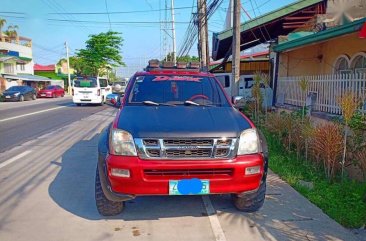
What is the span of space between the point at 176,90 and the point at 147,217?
1.88 m

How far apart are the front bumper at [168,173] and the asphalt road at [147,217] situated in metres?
0.49

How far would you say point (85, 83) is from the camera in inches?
859

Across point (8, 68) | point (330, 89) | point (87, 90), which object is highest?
point (8, 68)

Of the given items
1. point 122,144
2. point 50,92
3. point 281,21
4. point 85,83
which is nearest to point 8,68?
point 50,92

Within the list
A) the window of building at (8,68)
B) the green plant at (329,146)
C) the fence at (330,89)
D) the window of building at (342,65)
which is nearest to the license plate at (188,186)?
the green plant at (329,146)

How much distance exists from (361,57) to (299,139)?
5.20 meters

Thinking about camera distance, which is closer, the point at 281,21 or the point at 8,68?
the point at 281,21

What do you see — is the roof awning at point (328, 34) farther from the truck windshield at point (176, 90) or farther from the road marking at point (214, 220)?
the road marking at point (214, 220)

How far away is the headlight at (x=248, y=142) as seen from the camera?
3.54 m

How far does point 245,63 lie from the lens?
67.6 ft

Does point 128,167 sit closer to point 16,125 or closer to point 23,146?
point 23,146

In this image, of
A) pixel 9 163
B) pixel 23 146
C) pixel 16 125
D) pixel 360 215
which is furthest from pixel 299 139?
pixel 16 125

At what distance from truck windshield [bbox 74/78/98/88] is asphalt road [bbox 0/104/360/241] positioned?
16734 millimetres

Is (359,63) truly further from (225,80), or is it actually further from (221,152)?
(221,152)
